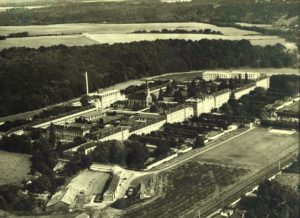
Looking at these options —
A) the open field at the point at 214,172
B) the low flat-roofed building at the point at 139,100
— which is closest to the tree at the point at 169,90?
the low flat-roofed building at the point at 139,100

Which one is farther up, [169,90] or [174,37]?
[174,37]

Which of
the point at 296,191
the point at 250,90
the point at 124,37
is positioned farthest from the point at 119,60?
the point at 296,191

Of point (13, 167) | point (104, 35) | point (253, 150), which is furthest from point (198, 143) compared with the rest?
point (104, 35)

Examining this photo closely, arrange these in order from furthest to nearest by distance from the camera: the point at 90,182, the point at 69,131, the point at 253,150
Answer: the point at 69,131 → the point at 253,150 → the point at 90,182

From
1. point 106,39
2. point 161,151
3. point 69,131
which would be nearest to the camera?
point 161,151

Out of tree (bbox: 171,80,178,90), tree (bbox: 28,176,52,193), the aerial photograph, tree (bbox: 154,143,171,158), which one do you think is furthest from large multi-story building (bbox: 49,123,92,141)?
tree (bbox: 171,80,178,90)

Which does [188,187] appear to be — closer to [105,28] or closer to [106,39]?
[105,28]
